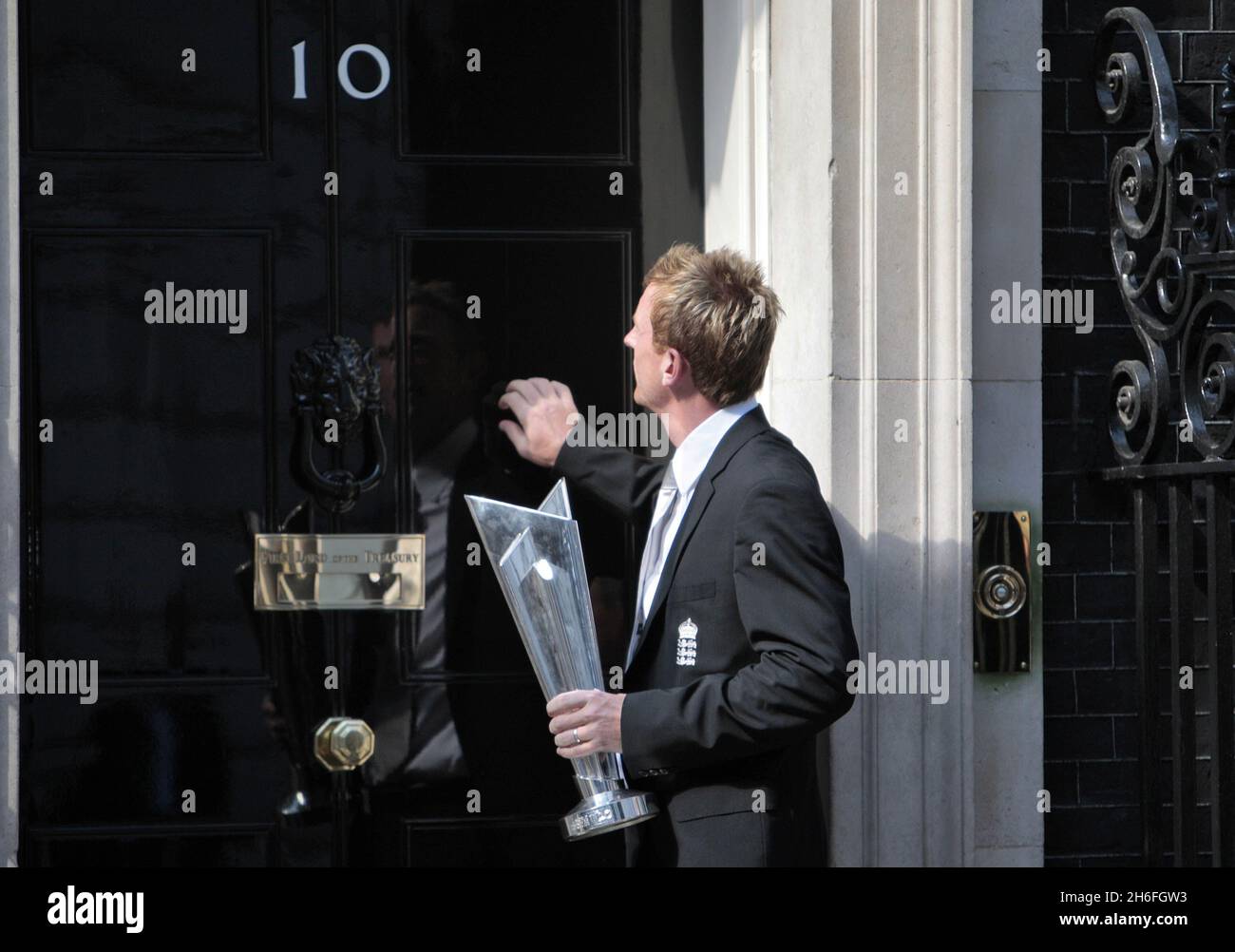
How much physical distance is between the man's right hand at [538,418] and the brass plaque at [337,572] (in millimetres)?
395

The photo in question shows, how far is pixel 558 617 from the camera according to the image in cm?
324

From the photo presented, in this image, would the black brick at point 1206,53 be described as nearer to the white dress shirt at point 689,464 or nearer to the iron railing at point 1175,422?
the iron railing at point 1175,422

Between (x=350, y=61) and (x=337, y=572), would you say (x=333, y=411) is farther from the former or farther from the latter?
(x=350, y=61)

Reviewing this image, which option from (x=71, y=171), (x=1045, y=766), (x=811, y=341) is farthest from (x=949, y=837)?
(x=71, y=171)

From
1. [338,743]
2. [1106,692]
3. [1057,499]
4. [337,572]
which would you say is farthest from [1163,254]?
[338,743]

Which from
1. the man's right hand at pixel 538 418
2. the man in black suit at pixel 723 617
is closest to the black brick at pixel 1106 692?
the man in black suit at pixel 723 617

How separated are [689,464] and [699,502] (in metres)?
0.13

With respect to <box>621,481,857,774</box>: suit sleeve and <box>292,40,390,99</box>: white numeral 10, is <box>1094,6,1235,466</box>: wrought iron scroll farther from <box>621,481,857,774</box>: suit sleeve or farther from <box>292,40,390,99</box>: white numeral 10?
<box>292,40,390,99</box>: white numeral 10

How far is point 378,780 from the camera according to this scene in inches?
164

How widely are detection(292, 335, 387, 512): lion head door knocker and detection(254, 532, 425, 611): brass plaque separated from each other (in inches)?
4.6

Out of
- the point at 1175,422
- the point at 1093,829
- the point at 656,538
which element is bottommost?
the point at 1093,829

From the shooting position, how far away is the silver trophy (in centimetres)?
323

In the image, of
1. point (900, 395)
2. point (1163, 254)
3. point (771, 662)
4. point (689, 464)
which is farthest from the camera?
point (900, 395)

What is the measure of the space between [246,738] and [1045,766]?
2190mm
